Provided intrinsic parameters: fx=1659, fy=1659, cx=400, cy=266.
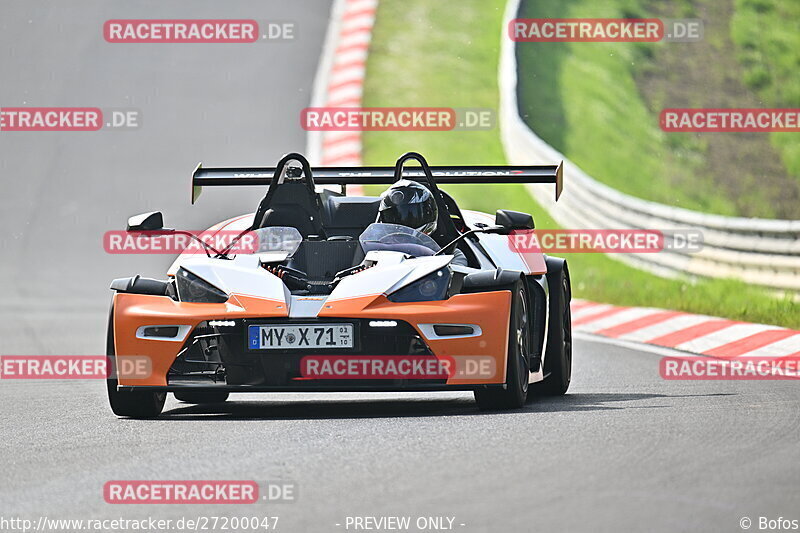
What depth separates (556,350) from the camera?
402 inches

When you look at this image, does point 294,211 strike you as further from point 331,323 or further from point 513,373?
point 513,373

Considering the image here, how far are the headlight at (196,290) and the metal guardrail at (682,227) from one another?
733 centimetres

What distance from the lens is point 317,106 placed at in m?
26.5

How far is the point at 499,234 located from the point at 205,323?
193 cm

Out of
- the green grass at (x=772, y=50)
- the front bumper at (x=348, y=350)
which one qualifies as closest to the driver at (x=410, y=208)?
the front bumper at (x=348, y=350)

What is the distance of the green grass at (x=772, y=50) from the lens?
1061 inches

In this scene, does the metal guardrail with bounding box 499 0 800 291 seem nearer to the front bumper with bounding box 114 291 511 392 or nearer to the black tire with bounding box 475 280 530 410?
the black tire with bounding box 475 280 530 410

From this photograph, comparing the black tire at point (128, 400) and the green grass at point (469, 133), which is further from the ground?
the green grass at point (469, 133)

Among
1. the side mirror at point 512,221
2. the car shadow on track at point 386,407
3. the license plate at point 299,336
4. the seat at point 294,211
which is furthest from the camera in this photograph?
the seat at point 294,211

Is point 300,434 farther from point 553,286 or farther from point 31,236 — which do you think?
point 31,236

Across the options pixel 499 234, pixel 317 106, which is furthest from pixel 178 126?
pixel 499 234

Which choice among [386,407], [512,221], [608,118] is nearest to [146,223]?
[386,407]

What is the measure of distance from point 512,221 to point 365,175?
1530 mm

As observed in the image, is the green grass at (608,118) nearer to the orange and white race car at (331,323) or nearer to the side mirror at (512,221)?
the side mirror at (512,221)
